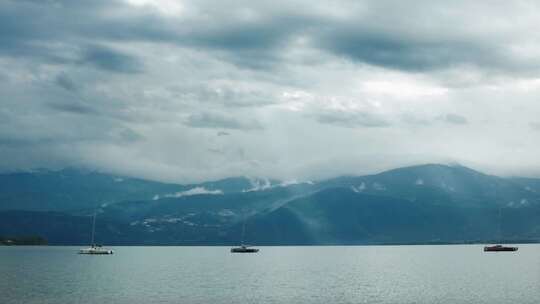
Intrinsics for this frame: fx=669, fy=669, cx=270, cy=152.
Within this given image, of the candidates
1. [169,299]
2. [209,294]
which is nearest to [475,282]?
[209,294]

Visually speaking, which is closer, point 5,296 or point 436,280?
point 5,296

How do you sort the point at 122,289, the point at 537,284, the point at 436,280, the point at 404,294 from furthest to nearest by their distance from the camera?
1. the point at 436,280
2. the point at 537,284
3. the point at 122,289
4. the point at 404,294

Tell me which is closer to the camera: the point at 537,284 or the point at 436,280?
the point at 537,284

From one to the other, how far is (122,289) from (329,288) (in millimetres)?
51774

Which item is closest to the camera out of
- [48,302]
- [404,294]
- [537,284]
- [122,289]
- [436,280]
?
[48,302]

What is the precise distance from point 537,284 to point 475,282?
16677 mm

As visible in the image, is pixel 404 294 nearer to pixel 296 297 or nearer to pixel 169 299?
pixel 296 297

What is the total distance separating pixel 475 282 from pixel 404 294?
145 feet

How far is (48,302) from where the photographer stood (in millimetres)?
132000

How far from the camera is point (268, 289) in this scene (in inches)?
6609

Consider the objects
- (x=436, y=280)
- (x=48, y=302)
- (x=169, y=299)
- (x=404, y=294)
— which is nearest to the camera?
(x=48, y=302)

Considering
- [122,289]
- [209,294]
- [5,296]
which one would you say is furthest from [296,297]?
[5,296]

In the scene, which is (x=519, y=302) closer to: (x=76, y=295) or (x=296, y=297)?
(x=296, y=297)

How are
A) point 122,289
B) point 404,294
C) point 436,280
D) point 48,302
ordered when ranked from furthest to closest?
point 436,280 < point 122,289 < point 404,294 < point 48,302
